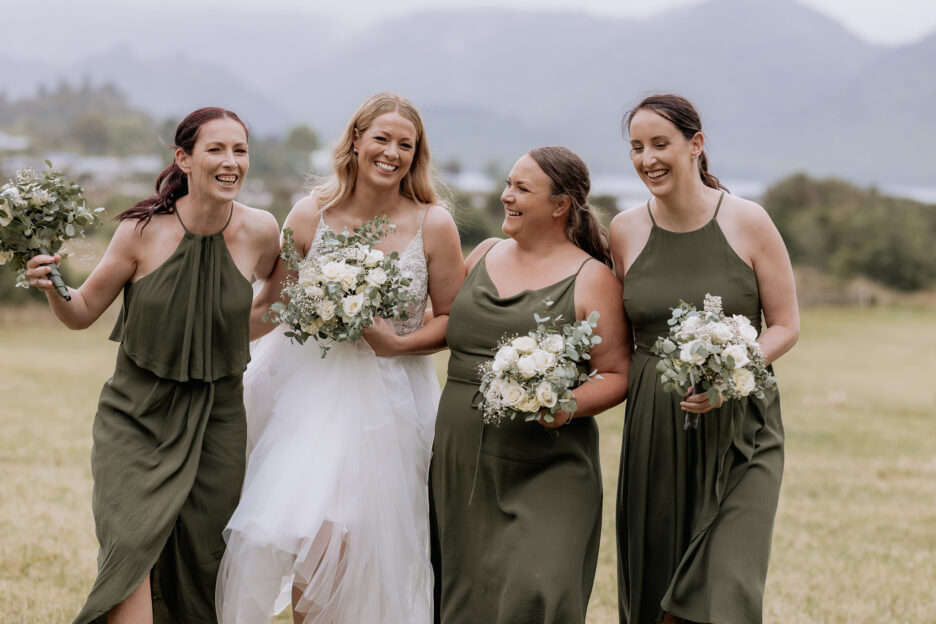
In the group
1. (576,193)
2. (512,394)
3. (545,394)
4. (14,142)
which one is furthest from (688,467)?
(14,142)

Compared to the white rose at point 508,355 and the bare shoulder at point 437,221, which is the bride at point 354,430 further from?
the white rose at point 508,355

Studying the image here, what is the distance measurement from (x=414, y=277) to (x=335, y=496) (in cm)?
140

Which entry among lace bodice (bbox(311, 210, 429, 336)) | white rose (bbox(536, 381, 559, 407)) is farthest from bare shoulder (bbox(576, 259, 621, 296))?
lace bodice (bbox(311, 210, 429, 336))

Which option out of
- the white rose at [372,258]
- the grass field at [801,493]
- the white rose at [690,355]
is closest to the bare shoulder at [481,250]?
the white rose at [372,258]

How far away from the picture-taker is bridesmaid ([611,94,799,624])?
5363mm

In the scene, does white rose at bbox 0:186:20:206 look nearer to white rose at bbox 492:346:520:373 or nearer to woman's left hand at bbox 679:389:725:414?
white rose at bbox 492:346:520:373

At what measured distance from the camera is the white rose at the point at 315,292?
228 inches

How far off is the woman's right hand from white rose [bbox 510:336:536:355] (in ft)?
7.88

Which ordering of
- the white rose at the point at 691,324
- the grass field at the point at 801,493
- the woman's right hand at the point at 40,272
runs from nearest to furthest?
the white rose at the point at 691,324 → the woman's right hand at the point at 40,272 → the grass field at the point at 801,493

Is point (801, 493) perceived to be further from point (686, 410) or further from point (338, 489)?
point (338, 489)

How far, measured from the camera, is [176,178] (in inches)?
237

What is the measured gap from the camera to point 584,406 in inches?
216

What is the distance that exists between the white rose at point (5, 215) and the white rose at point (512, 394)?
2640mm

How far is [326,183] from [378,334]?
1.08 metres
